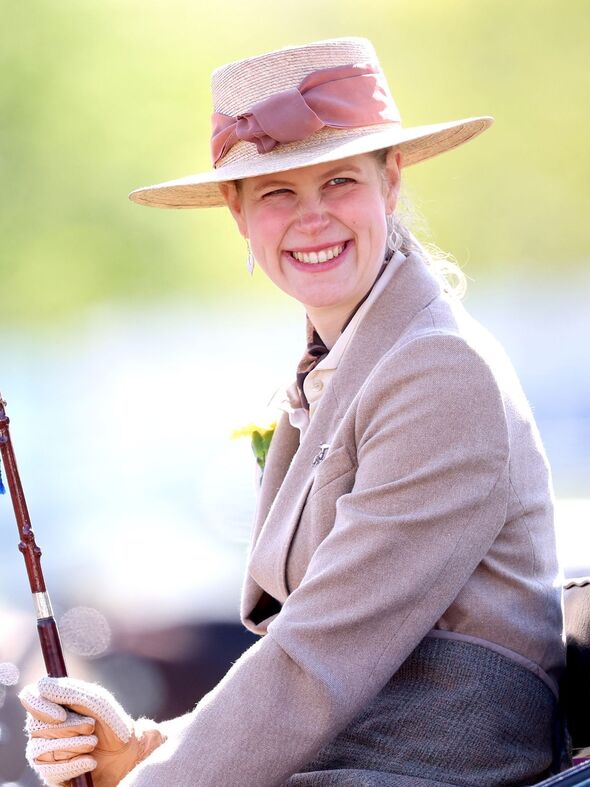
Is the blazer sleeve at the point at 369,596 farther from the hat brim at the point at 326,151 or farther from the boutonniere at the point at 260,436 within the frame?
the boutonniere at the point at 260,436

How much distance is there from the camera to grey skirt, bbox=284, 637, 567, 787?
1363 millimetres

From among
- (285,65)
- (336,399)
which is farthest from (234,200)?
(336,399)

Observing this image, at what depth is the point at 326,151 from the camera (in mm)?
1596

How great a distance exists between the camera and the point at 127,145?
11.4ft

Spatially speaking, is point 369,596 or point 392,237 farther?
point 392,237

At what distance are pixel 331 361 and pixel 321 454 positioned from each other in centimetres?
18

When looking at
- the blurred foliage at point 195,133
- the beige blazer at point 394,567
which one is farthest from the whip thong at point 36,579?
the blurred foliage at point 195,133

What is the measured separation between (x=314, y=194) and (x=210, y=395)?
178 cm

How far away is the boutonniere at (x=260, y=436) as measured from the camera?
6.85 ft

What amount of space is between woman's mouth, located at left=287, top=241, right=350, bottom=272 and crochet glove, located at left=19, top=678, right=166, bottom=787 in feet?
2.35

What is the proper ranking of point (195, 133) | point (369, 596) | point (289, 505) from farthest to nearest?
point (195, 133)
point (289, 505)
point (369, 596)

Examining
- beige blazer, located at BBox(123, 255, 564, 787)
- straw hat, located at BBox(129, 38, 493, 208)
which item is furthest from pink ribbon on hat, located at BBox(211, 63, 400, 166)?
beige blazer, located at BBox(123, 255, 564, 787)

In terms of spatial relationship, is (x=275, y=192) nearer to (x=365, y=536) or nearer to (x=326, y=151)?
(x=326, y=151)

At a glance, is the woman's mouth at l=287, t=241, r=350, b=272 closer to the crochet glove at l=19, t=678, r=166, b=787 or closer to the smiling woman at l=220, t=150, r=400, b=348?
the smiling woman at l=220, t=150, r=400, b=348
